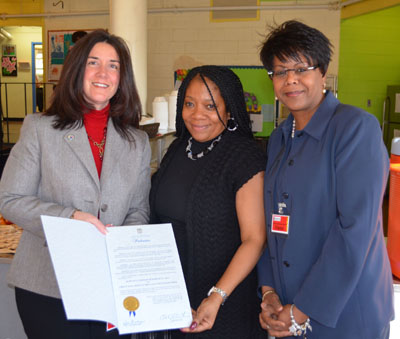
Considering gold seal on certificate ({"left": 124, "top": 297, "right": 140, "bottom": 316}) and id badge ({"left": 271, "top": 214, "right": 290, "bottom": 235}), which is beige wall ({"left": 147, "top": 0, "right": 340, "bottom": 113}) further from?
gold seal on certificate ({"left": 124, "top": 297, "right": 140, "bottom": 316})

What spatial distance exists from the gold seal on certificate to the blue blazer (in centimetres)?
50

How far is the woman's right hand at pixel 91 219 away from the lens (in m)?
1.36

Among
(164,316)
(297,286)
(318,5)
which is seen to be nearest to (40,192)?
(164,316)

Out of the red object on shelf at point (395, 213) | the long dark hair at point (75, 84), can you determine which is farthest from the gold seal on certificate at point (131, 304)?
the red object on shelf at point (395, 213)

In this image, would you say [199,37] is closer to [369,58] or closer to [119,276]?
[369,58]

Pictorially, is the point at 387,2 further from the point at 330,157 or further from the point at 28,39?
the point at 28,39

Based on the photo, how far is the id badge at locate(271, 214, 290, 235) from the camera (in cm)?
139

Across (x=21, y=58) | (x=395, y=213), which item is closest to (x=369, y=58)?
(x=395, y=213)

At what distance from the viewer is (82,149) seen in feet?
5.10

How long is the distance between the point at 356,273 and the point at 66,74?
120 cm

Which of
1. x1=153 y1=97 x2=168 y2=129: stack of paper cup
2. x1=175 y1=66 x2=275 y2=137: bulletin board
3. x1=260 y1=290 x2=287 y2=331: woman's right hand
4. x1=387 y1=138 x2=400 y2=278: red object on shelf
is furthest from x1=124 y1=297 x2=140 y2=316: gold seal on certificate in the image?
x1=175 y1=66 x2=275 y2=137: bulletin board

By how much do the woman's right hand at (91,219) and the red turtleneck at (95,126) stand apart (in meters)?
0.26

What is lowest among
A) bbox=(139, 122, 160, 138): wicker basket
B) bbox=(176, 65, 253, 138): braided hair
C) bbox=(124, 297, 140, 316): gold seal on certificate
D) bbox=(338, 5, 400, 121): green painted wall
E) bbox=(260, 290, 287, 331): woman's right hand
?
bbox=(260, 290, 287, 331): woman's right hand

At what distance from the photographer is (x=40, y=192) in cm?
155
